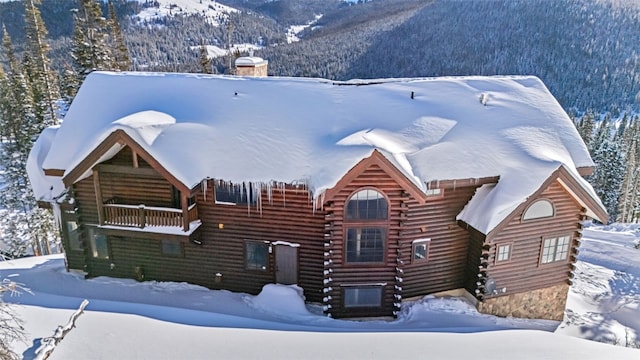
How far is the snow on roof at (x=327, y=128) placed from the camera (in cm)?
1403

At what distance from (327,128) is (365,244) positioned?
13.7 feet

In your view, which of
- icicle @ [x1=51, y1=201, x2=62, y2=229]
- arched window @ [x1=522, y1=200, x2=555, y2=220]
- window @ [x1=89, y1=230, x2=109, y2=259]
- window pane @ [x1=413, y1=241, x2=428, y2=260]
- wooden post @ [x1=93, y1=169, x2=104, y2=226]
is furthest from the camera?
icicle @ [x1=51, y1=201, x2=62, y2=229]

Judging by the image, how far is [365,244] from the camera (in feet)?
46.4

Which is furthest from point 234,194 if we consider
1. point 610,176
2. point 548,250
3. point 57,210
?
point 610,176

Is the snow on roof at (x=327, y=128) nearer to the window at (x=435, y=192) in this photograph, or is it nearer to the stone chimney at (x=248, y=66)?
the window at (x=435, y=192)

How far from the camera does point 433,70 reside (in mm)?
115125

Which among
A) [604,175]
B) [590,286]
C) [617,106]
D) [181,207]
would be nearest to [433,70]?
[617,106]

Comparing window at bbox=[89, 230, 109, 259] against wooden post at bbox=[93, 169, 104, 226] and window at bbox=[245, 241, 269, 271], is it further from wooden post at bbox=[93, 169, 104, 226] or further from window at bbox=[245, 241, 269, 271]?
window at bbox=[245, 241, 269, 271]

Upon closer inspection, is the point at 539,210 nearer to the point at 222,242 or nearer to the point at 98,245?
the point at 222,242

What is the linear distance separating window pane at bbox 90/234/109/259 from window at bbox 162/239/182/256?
225 cm

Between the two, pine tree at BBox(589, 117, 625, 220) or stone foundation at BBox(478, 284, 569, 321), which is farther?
pine tree at BBox(589, 117, 625, 220)

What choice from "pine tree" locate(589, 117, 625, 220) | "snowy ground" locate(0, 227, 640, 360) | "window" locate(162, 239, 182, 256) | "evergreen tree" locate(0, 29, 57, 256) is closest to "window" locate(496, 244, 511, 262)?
"snowy ground" locate(0, 227, 640, 360)

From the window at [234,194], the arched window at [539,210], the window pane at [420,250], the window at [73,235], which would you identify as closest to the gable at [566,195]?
the arched window at [539,210]

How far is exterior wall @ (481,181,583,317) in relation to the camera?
48.3 feet
